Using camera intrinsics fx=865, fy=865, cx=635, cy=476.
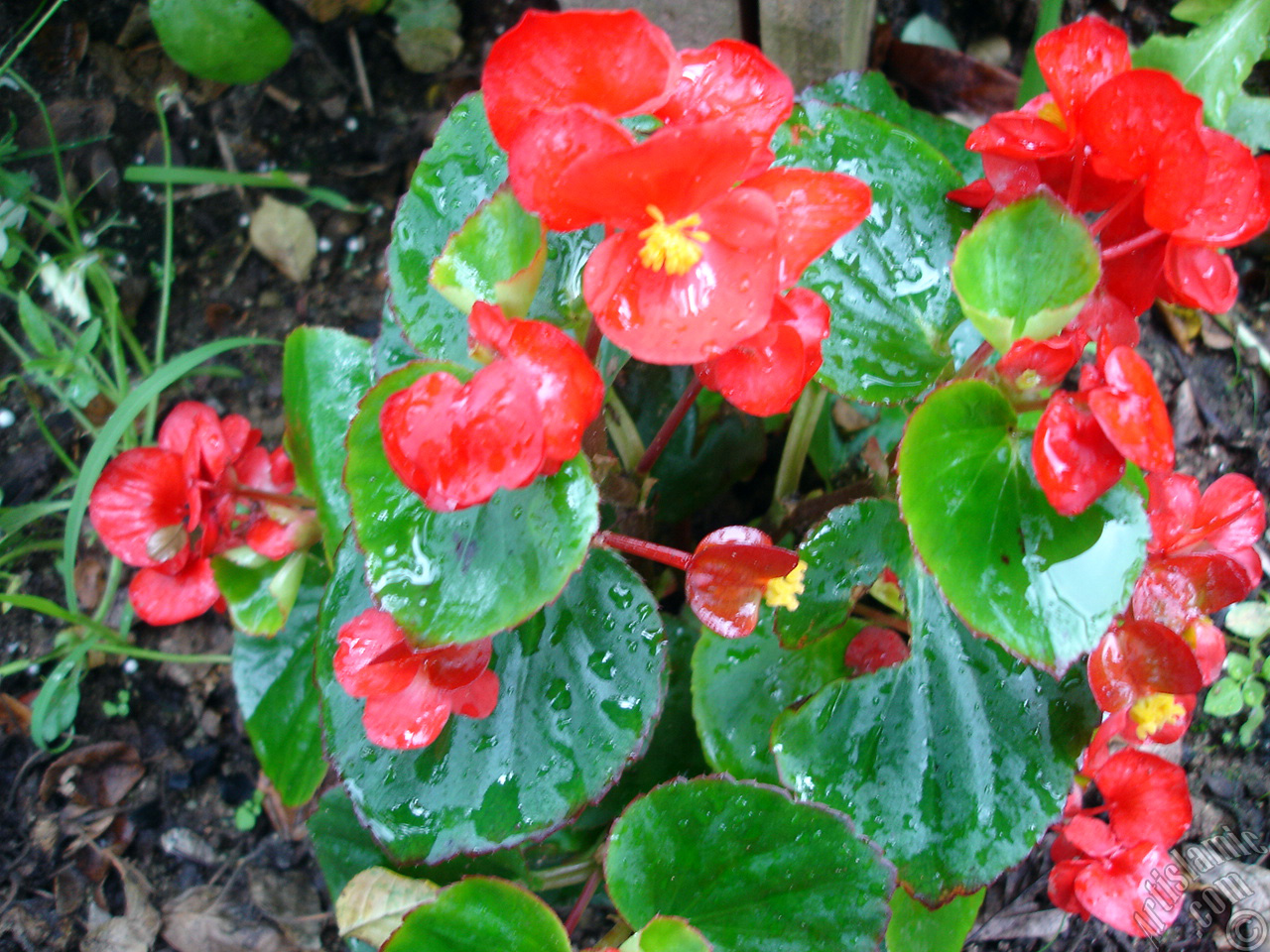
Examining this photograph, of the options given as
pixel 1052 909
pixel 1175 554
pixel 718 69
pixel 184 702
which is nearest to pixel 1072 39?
pixel 718 69

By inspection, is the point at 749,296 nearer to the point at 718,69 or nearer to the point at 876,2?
the point at 718,69

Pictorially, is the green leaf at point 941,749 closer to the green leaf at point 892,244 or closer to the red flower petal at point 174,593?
the green leaf at point 892,244

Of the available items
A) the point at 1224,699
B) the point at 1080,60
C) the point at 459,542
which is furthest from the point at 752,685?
the point at 1224,699

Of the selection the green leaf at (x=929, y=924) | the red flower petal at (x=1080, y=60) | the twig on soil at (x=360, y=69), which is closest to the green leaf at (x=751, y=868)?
the green leaf at (x=929, y=924)

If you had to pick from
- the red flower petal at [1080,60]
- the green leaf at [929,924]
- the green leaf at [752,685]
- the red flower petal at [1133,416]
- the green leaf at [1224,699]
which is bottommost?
the green leaf at [1224,699]

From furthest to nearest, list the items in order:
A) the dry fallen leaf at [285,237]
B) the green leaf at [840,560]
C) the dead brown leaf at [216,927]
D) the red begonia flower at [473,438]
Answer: the dry fallen leaf at [285,237] < the dead brown leaf at [216,927] < the green leaf at [840,560] < the red begonia flower at [473,438]

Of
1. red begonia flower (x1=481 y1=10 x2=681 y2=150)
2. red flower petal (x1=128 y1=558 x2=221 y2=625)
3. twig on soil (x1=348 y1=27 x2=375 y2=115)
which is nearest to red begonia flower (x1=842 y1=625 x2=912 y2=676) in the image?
red begonia flower (x1=481 y1=10 x2=681 y2=150)
